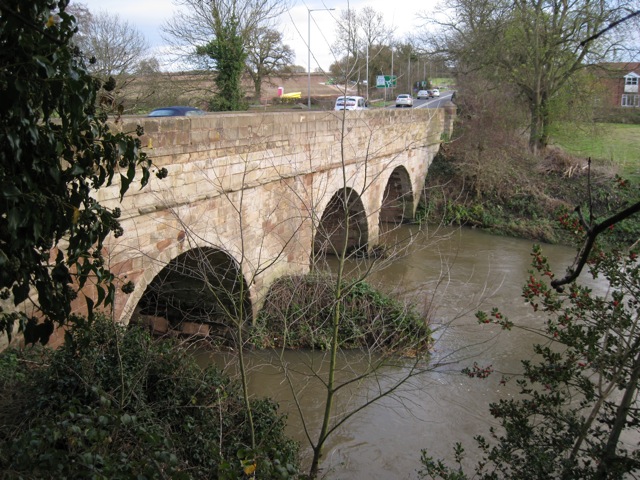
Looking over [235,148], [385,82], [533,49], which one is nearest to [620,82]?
[533,49]

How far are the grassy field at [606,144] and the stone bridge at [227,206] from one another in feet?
31.9

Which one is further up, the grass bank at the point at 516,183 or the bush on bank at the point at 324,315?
the grass bank at the point at 516,183

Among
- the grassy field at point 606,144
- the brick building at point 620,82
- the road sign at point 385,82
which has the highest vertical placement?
the brick building at point 620,82

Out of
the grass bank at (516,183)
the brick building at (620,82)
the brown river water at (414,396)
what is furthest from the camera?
the brick building at (620,82)

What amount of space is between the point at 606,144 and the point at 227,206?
809 inches

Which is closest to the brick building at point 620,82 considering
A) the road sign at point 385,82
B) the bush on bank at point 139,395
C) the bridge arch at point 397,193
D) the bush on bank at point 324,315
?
the road sign at point 385,82

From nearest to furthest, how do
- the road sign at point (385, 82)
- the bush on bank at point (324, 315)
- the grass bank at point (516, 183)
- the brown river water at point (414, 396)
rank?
the road sign at point (385, 82)
the brown river water at point (414, 396)
the bush on bank at point (324, 315)
the grass bank at point (516, 183)

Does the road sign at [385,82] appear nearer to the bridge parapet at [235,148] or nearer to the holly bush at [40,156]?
the bridge parapet at [235,148]

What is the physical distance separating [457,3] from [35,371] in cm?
2012

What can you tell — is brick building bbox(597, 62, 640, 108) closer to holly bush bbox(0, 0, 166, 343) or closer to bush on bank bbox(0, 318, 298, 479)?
bush on bank bbox(0, 318, 298, 479)

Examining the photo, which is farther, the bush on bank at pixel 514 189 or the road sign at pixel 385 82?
the bush on bank at pixel 514 189

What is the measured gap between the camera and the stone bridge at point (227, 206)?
6.87m

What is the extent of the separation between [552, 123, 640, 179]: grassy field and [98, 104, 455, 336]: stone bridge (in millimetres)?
9737

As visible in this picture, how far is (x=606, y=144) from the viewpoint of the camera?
24438 millimetres
